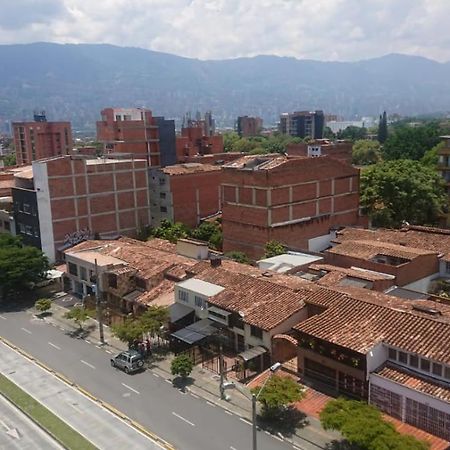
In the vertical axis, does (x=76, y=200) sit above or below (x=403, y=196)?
above

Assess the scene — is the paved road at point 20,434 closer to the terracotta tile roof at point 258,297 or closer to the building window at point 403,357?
the terracotta tile roof at point 258,297

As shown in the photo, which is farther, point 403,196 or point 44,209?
point 403,196

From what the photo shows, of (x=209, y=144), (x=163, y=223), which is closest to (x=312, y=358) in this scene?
(x=163, y=223)

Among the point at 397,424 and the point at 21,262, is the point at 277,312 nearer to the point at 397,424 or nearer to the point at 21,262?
the point at 397,424

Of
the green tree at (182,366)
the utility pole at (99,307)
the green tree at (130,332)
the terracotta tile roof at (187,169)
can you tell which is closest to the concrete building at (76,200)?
the terracotta tile roof at (187,169)

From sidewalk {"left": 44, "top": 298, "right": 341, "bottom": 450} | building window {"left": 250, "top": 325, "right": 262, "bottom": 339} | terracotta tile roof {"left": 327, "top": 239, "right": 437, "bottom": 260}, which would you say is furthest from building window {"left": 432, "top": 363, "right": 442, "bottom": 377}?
terracotta tile roof {"left": 327, "top": 239, "right": 437, "bottom": 260}

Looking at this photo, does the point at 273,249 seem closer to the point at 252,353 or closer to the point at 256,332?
the point at 256,332

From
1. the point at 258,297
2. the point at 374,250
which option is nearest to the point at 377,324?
the point at 258,297
